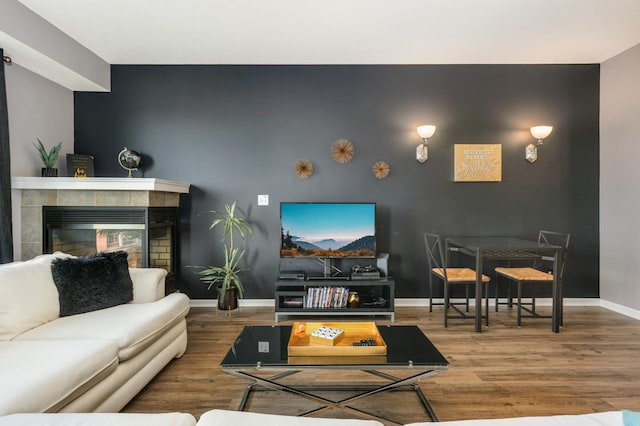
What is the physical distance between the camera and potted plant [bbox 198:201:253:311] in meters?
3.64

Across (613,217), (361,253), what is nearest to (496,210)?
(613,217)

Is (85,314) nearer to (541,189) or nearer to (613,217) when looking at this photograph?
(541,189)

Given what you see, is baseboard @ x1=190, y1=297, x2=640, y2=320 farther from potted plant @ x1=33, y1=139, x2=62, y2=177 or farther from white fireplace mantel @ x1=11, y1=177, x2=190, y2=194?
potted plant @ x1=33, y1=139, x2=62, y2=177

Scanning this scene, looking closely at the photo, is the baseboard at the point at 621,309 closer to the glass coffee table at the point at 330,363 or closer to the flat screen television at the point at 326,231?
the flat screen television at the point at 326,231

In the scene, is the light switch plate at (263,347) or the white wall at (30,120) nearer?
the light switch plate at (263,347)

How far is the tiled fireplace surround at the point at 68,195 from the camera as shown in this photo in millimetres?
3137

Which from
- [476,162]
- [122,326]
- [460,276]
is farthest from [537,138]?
[122,326]

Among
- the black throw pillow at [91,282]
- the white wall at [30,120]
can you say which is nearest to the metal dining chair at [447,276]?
the black throw pillow at [91,282]

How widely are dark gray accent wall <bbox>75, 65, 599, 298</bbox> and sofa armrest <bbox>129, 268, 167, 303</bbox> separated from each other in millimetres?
1273

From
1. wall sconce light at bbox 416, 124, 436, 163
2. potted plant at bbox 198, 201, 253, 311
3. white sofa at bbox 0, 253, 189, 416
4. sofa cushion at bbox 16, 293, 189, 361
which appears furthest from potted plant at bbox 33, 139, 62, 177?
wall sconce light at bbox 416, 124, 436, 163

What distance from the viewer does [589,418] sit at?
3.49 ft

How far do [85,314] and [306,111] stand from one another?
9.38ft

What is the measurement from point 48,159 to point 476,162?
4512 millimetres

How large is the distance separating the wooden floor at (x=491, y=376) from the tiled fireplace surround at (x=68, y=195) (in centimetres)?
137
